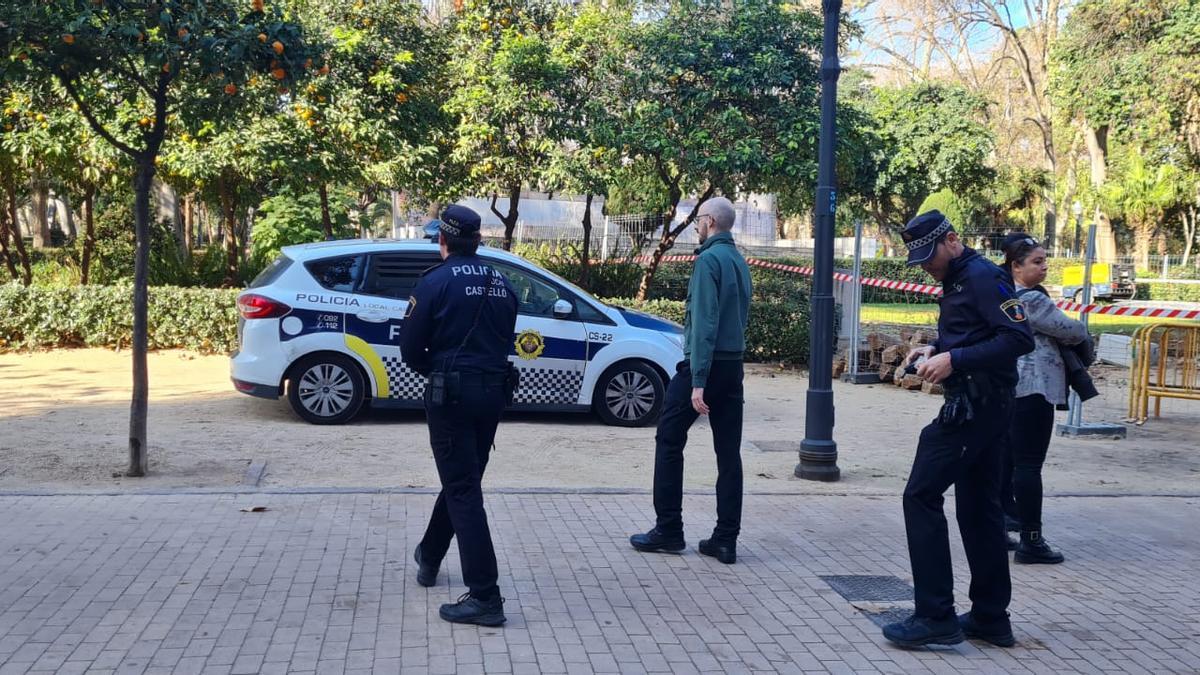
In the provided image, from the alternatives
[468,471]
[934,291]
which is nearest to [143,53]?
[468,471]

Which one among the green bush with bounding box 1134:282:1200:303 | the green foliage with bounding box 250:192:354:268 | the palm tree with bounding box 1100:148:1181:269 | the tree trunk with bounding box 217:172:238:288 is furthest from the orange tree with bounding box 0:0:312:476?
the palm tree with bounding box 1100:148:1181:269

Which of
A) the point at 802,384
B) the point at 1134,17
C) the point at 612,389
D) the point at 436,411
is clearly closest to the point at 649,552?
the point at 436,411

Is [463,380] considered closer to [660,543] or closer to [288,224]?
[660,543]

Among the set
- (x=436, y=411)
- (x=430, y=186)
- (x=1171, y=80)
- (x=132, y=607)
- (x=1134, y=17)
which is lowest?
(x=132, y=607)

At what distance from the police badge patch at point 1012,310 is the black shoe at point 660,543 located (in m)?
2.33

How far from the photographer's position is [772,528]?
6840mm

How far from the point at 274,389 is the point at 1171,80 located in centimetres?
1719

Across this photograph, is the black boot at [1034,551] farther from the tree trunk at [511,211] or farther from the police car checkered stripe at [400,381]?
the tree trunk at [511,211]

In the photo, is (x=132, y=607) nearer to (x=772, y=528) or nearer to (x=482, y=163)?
(x=772, y=528)

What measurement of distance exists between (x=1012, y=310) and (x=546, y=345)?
19.4ft

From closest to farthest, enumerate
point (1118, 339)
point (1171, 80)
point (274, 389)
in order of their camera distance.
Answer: point (274, 389) → point (1118, 339) → point (1171, 80)

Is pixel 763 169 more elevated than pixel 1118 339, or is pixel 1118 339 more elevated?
pixel 763 169

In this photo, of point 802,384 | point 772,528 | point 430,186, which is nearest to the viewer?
point 772,528

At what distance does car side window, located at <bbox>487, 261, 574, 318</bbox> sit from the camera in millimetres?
10117
